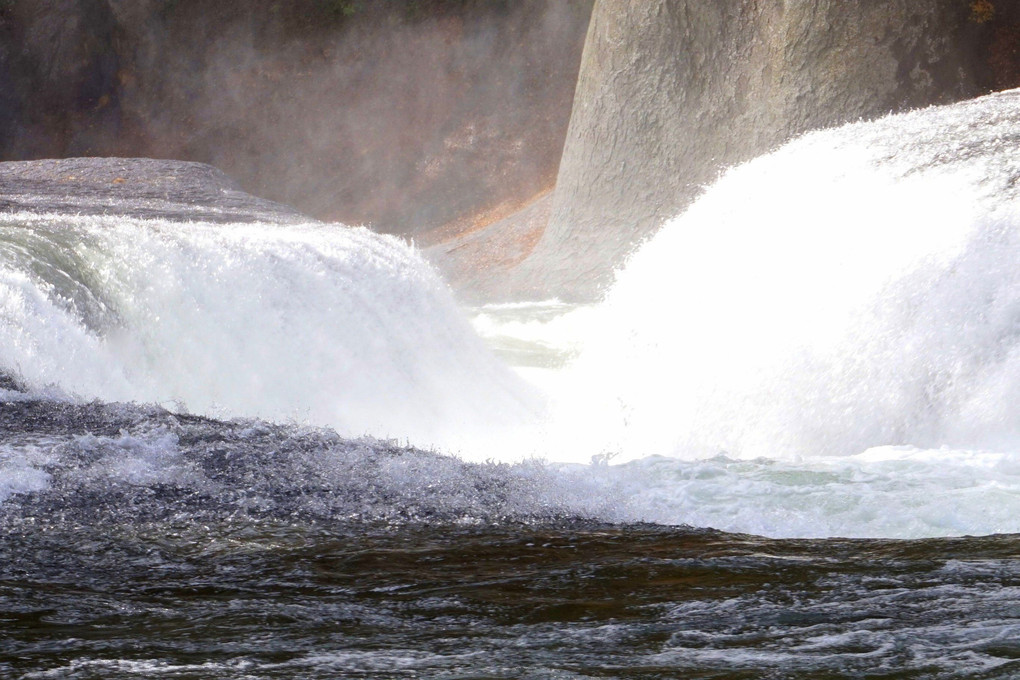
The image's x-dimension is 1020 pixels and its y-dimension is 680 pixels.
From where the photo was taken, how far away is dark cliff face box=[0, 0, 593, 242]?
2328cm

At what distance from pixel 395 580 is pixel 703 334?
5.14m

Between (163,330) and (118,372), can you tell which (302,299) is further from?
(118,372)

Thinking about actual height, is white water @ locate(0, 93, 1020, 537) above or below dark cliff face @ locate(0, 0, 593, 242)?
below

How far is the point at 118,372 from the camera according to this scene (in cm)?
732

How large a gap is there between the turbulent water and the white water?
23 mm

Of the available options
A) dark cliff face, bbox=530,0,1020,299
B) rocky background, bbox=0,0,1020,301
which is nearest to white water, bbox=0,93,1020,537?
dark cliff face, bbox=530,0,1020,299

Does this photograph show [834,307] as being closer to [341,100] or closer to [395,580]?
[395,580]

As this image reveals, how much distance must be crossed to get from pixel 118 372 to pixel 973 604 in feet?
17.4

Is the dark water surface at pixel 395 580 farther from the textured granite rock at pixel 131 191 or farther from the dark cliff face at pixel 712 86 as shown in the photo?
the dark cliff face at pixel 712 86

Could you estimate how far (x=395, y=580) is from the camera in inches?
146

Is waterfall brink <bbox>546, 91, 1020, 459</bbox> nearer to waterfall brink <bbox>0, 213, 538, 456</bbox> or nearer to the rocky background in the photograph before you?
waterfall brink <bbox>0, 213, 538, 456</bbox>

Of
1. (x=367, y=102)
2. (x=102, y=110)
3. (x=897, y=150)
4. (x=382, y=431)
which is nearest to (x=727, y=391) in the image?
(x=897, y=150)

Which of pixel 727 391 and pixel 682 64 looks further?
pixel 682 64

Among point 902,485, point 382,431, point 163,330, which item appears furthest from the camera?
point 382,431
